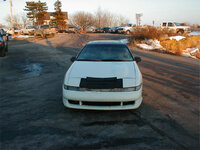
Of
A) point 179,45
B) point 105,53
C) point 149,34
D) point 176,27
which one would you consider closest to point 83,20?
point 176,27

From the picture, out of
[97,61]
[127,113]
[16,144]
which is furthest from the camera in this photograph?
[97,61]

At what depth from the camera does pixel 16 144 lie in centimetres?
292

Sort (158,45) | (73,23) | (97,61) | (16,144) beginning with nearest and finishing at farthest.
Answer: (16,144) < (97,61) < (158,45) < (73,23)

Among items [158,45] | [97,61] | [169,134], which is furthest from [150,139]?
[158,45]

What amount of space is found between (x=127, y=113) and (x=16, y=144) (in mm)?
2152

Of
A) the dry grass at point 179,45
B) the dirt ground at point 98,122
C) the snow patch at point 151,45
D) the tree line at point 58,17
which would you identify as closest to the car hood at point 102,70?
the dirt ground at point 98,122

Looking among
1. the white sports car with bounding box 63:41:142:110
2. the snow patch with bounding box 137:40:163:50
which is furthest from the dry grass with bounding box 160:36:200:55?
the white sports car with bounding box 63:41:142:110

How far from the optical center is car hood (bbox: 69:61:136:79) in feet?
12.9

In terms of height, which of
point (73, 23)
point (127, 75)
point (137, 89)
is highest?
point (73, 23)

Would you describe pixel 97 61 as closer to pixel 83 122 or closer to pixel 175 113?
pixel 83 122

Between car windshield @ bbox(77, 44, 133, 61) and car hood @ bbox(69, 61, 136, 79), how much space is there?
0.97ft

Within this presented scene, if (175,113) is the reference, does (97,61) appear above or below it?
above

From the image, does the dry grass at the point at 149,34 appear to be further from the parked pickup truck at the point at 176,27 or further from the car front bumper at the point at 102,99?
the car front bumper at the point at 102,99

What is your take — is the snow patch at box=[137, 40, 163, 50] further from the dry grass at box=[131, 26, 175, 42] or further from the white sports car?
the white sports car
